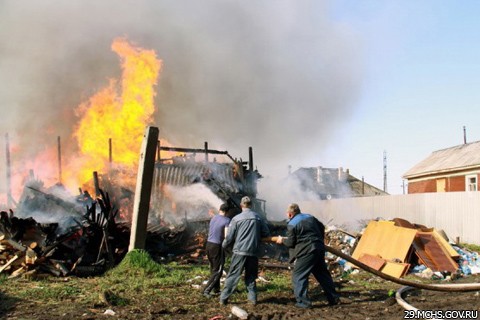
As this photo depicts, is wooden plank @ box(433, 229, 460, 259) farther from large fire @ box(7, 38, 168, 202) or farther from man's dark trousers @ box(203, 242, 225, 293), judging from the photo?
large fire @ box(7, 38, 168, 202)

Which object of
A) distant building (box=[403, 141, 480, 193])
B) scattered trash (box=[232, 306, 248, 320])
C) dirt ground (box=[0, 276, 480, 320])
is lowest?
dirt ground (box=[0, 276, 480, 320])

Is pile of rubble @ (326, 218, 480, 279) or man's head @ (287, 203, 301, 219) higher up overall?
man's head @ (287, 203, 301, 219)

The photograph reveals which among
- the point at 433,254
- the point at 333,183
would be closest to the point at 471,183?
the point at 433,254

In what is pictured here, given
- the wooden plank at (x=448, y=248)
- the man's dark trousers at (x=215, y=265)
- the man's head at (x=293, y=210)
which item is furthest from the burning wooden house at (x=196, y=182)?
the man's head at (x=293, y=210)

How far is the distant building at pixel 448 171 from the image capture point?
2703 centimetres

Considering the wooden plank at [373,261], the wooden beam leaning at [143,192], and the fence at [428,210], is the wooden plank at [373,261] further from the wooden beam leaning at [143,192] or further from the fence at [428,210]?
the fence at [428,210]

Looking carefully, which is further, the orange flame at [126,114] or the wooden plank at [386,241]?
the orange flame at [126,114]

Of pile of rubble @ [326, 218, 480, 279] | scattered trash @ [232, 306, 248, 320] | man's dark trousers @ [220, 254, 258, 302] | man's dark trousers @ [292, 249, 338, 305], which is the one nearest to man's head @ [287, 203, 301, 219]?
man's dark trousers @ [292, 249, 338, 305]

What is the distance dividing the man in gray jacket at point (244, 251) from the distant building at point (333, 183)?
141 ft

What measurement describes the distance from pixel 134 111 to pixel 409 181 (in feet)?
69.1

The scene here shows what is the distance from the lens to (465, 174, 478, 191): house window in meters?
26.7

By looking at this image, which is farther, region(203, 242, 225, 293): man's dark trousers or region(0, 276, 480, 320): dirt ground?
region(203, 242, 225, 293): man's dark trousers

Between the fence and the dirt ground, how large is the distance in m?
10.7

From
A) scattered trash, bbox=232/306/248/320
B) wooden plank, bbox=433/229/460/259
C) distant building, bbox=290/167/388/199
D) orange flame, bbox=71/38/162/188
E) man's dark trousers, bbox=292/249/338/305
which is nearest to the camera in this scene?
scattered trash, bbox=232/306/248/320
